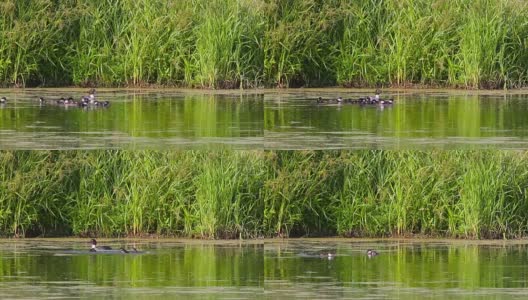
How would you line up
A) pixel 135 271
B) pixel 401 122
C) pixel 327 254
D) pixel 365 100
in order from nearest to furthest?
pixel 135 271
pixel 327 254
pixel 401 122
pixel 365 100

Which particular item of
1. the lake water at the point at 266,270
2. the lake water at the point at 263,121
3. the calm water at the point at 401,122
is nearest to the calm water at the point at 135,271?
the lake water at the point at 266,270

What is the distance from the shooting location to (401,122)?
520 inches

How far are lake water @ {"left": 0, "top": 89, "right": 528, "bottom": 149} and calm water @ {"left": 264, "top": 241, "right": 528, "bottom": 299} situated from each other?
1.05 m

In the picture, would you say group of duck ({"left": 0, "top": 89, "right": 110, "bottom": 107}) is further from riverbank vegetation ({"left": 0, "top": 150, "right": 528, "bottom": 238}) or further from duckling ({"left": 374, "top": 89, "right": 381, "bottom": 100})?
duckling ({"left": 374, "top": 89, "right": 381, "bottom": 100})

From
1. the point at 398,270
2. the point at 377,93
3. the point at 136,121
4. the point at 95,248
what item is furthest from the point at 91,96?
the point at 398,270

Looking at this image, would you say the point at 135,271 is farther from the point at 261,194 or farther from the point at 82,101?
the point at 82,101

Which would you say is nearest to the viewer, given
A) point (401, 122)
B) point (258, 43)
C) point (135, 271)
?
point (135, 271)

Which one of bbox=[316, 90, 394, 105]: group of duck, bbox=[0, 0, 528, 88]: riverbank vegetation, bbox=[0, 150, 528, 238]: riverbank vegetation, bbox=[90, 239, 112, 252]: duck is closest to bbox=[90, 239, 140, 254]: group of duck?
bbox=[90, 239, 112, 252]: duck

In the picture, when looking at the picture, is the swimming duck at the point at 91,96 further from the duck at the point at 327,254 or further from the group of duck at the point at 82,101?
the duck at the point at 327,254

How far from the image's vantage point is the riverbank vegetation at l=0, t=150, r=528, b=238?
13141 mm

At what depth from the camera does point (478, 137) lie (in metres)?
12.7

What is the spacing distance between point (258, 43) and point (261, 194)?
135 cm

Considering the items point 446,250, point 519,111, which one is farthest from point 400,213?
point 519,111

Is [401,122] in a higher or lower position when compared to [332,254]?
higher
